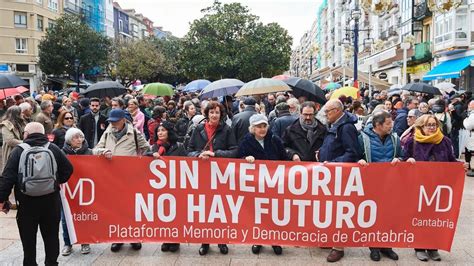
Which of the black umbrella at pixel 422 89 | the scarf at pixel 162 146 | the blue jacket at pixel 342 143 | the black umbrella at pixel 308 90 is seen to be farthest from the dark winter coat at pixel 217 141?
the black umbrella at pixel 422 89

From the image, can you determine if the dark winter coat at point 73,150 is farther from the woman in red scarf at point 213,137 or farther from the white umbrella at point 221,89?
the white umbrella at point 221,89

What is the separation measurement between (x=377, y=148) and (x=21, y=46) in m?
53.2

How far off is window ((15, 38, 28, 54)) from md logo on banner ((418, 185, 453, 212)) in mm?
53257

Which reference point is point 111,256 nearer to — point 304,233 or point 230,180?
point 230,180

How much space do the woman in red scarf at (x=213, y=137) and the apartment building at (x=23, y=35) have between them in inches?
1908

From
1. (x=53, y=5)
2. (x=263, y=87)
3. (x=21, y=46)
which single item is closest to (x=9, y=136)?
(x=263, y=87)

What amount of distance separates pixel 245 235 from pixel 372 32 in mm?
59935

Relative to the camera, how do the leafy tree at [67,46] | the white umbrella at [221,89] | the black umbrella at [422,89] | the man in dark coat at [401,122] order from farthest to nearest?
the leafy tree at [67,46] < the black umbrella at [422,89] < the white umbrella at [221,89] < the man in dark coat at [401,122]

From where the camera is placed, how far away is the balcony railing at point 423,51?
126 feet

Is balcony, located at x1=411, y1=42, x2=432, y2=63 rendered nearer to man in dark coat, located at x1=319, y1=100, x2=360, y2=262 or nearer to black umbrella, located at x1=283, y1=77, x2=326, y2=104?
black umbrella, located at x1=283, y1=77, x2=326, y2=104

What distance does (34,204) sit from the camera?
4.83 metres

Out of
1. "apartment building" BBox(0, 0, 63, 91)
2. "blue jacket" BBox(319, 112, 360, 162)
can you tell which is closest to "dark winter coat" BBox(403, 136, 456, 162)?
"blue jacket" BBox(319, 112, 360, 162)

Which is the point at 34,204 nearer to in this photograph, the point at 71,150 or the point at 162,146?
the point at 71,150

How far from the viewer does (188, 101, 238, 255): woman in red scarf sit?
5957mm
